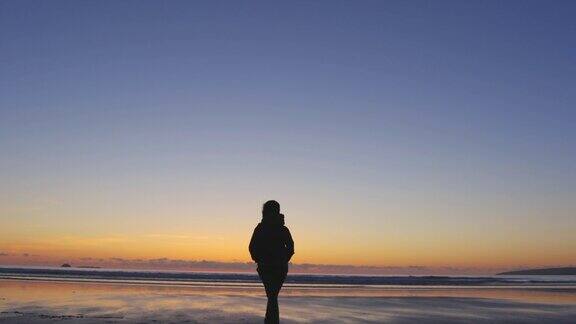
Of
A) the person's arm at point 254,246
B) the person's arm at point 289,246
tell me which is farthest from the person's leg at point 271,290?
the person's arm at point 289,246

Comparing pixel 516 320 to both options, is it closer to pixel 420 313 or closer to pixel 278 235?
pixel 420 313

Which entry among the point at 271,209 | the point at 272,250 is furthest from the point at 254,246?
the point at 271,209

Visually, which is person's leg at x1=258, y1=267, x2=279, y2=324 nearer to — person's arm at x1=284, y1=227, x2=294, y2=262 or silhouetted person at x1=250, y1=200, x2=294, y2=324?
silhouetted person at x1=250, y1=200, x2=294, y2=324

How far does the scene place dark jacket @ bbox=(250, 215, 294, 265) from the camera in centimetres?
1009

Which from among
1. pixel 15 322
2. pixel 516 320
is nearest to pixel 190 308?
pixel 15 322

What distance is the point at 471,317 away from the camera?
1570cm

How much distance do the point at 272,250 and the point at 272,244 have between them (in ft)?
0.36

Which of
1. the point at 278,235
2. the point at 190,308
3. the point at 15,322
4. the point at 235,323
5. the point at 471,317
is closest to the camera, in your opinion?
the point at 278,235

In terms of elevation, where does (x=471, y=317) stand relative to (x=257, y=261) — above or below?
below

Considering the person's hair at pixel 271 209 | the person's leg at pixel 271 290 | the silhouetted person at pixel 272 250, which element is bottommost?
the person's leg at pixel 271 290

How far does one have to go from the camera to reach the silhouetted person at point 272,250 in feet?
33.1

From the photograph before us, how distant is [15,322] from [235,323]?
4.90 m

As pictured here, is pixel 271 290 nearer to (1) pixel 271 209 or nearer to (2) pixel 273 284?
(2) pixel 273 284

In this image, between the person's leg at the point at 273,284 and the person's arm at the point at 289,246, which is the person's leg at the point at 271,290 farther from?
the person's arm at the point at 289,246
